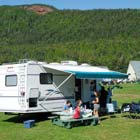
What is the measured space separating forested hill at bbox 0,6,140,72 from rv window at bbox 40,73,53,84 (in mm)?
75158

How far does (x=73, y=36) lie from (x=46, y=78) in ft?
353

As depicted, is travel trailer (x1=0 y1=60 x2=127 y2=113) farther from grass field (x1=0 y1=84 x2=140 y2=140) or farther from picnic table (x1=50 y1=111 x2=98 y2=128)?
picnic table (x1=50 y1=111 x2=98 y2=128)

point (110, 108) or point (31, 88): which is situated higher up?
point (31, 88)

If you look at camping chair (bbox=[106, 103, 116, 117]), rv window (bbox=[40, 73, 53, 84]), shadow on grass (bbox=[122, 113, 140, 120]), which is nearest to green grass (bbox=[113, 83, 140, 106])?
camping chair (bbox=[106, 103, 116, 117])

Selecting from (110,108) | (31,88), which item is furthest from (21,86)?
(110,108)

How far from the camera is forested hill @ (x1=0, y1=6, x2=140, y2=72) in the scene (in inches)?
4082

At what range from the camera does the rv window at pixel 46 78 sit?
17.5 meters

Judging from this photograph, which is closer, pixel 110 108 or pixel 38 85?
pixel 38 85

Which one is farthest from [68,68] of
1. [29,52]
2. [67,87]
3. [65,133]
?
[29,52]

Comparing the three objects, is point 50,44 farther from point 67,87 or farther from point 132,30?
point 67,87

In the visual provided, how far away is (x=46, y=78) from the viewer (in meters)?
17.7

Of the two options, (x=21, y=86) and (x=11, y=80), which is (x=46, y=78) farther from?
(x=11, y=80)

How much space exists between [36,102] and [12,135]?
2898mm

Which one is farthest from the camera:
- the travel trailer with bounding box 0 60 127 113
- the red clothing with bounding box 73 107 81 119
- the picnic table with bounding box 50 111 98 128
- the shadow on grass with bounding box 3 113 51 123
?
the shadow on grass with bounding box 3 113 51 123
